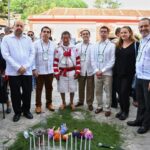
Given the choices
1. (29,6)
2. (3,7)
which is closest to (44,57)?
(3,7)

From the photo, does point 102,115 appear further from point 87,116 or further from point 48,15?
point 48,15

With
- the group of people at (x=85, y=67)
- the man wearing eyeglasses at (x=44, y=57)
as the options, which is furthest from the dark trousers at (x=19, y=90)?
the man wearing eyeglasses at (x=44, y=57)

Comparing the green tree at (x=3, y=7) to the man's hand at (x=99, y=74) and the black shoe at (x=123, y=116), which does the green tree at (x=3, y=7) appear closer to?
the man's hand at (x=99, y=74)

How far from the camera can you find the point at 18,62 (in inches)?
246

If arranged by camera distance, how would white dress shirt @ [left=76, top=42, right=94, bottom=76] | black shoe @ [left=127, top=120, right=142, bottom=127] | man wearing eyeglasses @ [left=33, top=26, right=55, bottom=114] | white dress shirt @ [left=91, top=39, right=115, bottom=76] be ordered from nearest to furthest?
black shoe @ [left=127, top=120, right=142, bottom=127]
white dress shirt @ [left=91, top=39, right=115, bottom=76]
man wearing eyeglasses @ [left=33, top=26, right=55, bottom=114]
white dress shirt @ [left=76, top=42, right=94, bottom=76]

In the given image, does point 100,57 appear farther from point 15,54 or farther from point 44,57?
point 15,54

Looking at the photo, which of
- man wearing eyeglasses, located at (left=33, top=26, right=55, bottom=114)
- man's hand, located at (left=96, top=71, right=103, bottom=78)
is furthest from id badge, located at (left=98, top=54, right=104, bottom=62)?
man wearing eyeglasses, located at (left=33, top=26, right=55, bottom=114)

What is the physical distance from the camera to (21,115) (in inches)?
265

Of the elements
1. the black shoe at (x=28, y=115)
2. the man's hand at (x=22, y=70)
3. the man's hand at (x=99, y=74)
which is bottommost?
the black shoe at (x=28, y=115)

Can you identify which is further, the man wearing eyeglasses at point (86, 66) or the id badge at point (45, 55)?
the man wearing eyeglasses at point (86, 66)

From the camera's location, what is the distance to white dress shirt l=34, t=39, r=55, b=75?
672cm

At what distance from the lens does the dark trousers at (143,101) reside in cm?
573

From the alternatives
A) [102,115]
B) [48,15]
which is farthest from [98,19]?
[102,115]

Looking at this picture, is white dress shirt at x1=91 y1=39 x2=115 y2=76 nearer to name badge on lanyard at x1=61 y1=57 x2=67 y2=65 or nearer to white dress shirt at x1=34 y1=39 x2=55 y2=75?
name badge on lanyard at x1=61 y1=57 x2=67 y2=65
